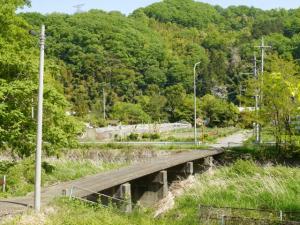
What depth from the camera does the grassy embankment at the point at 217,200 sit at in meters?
12.6

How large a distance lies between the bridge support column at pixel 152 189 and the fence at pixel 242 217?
21.8 feet

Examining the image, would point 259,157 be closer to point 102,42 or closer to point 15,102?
point 15,102

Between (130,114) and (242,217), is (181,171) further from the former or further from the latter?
(130,114)

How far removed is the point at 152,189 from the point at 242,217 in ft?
33.7

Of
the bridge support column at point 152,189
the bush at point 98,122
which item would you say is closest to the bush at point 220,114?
the bush at point 98,122

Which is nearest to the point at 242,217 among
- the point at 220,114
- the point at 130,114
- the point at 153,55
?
the point at 220,114

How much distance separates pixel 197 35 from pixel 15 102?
466 feet

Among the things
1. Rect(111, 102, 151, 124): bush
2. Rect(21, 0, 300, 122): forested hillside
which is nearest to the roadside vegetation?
Rect(21, 0, 300, 122): forested hillside

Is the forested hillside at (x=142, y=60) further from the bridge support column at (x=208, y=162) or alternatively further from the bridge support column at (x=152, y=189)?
the bridge support column at (x=152, y=189)

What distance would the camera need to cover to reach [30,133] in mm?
18094

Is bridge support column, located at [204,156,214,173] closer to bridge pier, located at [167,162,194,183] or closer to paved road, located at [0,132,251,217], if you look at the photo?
paved road, located at [0,132,251,217]

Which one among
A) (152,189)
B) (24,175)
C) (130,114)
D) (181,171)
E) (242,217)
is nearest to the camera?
(242,217)

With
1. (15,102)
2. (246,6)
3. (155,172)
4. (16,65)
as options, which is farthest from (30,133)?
(246,6)

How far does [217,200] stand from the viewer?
1925 cm
